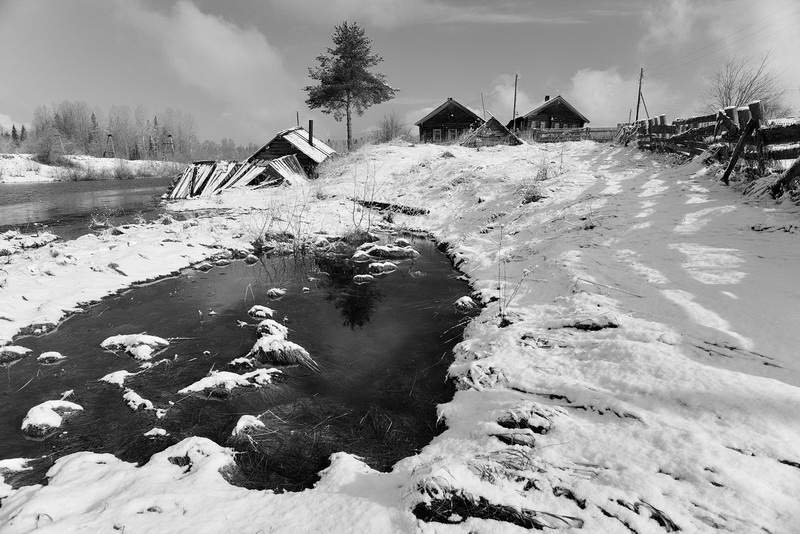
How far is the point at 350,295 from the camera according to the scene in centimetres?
643

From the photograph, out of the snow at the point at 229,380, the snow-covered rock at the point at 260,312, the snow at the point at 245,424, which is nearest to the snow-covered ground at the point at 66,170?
the snow-covered rock at the point at 260,312

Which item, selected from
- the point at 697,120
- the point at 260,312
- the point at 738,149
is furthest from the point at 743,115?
the point at 260,312

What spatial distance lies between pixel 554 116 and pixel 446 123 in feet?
39.0

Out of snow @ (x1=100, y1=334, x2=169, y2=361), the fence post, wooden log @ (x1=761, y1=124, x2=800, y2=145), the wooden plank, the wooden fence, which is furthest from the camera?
the wooden plank

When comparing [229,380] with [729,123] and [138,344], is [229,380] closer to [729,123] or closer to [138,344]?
[138,344]

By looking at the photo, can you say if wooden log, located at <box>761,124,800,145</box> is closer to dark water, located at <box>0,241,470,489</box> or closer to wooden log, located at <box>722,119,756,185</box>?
wooden log, located at <box>722,119,756,185</box>

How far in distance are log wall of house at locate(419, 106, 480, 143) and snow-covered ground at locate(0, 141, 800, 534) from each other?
28.3m

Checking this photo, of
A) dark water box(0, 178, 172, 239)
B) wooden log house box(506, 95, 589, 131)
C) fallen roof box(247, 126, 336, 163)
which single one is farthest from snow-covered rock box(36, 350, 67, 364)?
wooden log house box(506, 95, 589, 131)

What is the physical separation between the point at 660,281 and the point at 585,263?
1.07m

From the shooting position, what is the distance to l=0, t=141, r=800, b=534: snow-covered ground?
1.94 m

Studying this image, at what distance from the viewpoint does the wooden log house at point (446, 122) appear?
3203 centimetres

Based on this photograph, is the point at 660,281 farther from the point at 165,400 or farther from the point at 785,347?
the point at 165,400

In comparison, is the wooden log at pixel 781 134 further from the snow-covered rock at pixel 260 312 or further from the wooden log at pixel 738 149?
the snow-covered rock at pixel 260 312

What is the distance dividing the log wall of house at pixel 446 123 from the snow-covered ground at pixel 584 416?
2828cm
